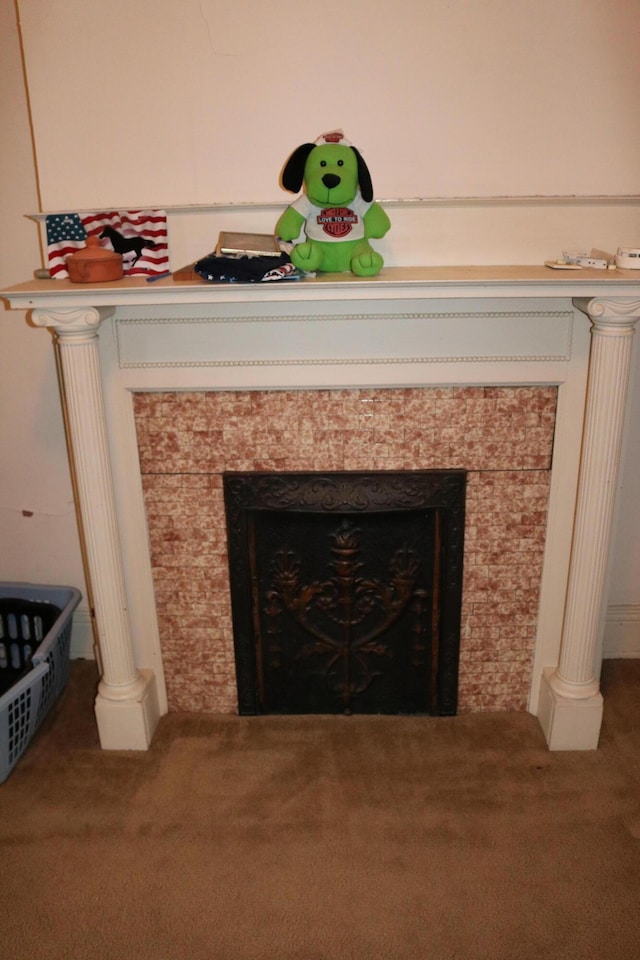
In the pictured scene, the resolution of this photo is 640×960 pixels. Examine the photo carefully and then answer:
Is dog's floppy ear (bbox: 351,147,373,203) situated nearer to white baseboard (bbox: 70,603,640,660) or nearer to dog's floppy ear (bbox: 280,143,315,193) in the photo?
dog's floppy ear (bbox: 280,143,315,193)

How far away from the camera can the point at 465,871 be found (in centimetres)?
175

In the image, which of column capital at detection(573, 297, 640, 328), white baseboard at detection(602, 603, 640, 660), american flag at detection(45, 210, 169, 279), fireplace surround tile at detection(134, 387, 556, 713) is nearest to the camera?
column capital at detection(573, 297, 640, 328)

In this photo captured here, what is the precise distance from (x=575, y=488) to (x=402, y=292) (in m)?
0.74

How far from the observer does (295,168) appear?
174cm

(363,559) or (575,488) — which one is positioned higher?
(575,488)

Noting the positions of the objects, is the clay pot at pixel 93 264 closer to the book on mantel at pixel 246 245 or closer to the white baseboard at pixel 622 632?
the book on mantel at pixel 246 245

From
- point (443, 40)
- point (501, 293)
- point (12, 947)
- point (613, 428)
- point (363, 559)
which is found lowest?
point (12, 947)

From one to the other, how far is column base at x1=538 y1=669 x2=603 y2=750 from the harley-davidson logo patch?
1.33 m

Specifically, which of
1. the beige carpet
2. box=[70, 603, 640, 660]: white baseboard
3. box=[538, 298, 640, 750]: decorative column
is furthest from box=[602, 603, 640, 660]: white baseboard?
box=[538, 298, 640, 750]: decorative column

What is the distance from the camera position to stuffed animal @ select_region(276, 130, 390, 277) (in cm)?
169

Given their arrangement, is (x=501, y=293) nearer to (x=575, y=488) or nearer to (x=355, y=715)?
(x=575, y=488)

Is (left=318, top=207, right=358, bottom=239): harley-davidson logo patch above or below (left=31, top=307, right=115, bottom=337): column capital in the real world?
above

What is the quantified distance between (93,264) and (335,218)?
0.56 m

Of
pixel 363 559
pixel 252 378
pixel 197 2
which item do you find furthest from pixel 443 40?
pixel 363 559
